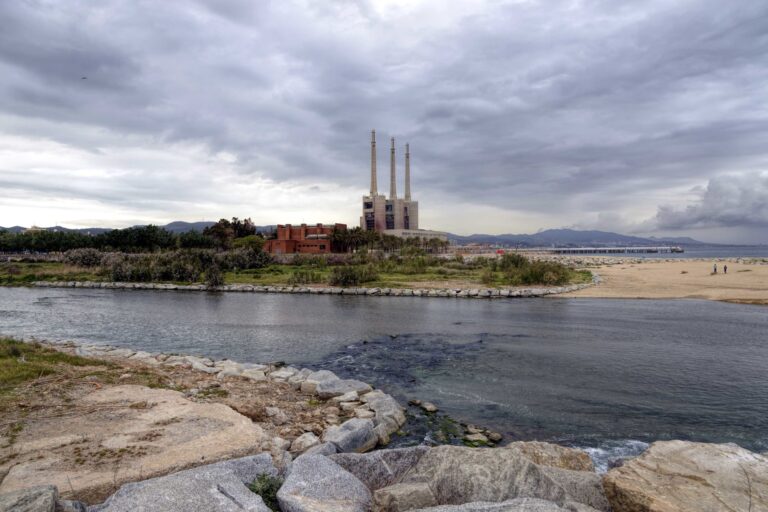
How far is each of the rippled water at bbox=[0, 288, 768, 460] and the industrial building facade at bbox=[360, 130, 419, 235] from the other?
398 ft

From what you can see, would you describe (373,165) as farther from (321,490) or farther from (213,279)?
(321,490)

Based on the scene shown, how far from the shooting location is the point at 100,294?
45281 millimetres

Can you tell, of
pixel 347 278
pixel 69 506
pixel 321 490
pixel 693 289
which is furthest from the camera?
pixel 347 278

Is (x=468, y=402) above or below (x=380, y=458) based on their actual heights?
below

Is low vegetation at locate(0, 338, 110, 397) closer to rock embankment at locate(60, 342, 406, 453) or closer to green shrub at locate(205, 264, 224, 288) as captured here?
rock embankment at locate(60, 342, 406, 453)

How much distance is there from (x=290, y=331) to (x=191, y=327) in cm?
650

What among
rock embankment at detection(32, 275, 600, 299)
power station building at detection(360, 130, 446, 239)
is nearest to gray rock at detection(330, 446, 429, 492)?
rock embankment at detection(32, 275, 600, 299)

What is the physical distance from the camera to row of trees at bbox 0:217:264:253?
306ft

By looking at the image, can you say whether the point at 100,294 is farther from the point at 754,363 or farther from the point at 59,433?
the point at 754,363

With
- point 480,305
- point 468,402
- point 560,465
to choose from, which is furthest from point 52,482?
point 480,305

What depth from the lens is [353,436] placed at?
1007 centimetres

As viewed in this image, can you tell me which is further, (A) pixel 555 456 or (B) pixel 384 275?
(B) pixel 384 275

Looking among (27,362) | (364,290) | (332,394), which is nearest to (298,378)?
(332,394)

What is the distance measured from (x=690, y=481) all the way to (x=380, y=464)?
15.2 ft
